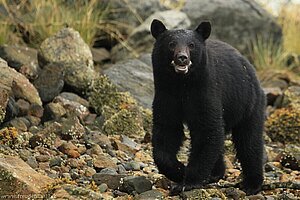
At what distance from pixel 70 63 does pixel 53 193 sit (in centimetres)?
508

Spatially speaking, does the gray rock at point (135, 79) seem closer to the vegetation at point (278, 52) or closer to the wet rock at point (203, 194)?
the vegetation at point (278, 52)

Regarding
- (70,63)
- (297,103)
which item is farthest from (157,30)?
(297,103)

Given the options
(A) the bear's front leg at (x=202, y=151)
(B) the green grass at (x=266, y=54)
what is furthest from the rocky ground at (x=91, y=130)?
(B) the green grass at (x=266, y=54)

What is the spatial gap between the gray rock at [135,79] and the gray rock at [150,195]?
4338mm

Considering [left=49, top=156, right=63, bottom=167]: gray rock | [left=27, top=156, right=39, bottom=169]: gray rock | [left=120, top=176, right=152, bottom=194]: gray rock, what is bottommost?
[left=49, top=156, right=63, bottom=167]: gray rock

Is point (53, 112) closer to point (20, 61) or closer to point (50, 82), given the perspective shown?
point (50, 82)

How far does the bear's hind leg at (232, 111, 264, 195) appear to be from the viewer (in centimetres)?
689

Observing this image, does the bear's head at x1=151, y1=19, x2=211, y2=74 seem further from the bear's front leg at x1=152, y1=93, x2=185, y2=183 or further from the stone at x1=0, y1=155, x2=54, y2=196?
the stone at x1=0, y1=155, x2=54, y2=196

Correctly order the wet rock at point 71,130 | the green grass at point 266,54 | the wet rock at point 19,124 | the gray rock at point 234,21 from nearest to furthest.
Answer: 1. the wet rock at point 71,130
2. the wet rock at point 19,124
3. the green grass at point 266,54
4. the gray rock at point 234,21

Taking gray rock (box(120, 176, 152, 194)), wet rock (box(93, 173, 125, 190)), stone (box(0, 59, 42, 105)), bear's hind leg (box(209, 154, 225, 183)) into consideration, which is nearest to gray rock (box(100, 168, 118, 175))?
A: wet rock (box(93, 173, 125, 190))

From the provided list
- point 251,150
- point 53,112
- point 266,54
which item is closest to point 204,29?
point 251,150

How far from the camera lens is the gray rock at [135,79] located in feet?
34.7

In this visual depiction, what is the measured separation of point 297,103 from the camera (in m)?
A: 10.9

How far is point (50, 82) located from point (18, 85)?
0.81 m
